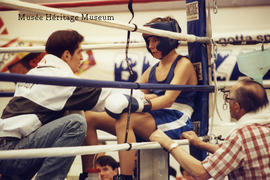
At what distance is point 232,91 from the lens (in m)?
1.18

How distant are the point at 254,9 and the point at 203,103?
1.92m

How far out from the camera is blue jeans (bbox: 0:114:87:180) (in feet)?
3.29

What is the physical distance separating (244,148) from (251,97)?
0.65 feet

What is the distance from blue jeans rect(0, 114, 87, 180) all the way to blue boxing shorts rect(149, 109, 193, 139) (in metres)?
0.40

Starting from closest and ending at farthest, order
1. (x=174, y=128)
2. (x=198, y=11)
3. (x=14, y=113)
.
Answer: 1. (x=14, y=113)
2. (x=174, y=128)
3. (x=198, y=11)

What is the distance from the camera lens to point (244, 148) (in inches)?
41.4

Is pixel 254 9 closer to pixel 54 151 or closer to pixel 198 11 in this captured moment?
pixel 198 11

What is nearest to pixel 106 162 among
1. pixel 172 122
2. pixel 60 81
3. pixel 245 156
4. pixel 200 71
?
pixel 172 122

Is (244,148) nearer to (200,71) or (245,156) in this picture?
(245,156)

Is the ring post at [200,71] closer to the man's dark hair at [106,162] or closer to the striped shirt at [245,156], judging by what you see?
the striped shirt at [245,156]

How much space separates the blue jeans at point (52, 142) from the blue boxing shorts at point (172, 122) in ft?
1.32

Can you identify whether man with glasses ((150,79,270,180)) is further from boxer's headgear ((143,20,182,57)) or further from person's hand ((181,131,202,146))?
boxer's headgear ((143,20,182,57))

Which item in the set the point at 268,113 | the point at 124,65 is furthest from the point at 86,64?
the point at 268,113

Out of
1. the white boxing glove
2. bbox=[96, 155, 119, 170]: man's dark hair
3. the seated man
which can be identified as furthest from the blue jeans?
bbox=[96, 155, 119, 170]: man's dark hair
